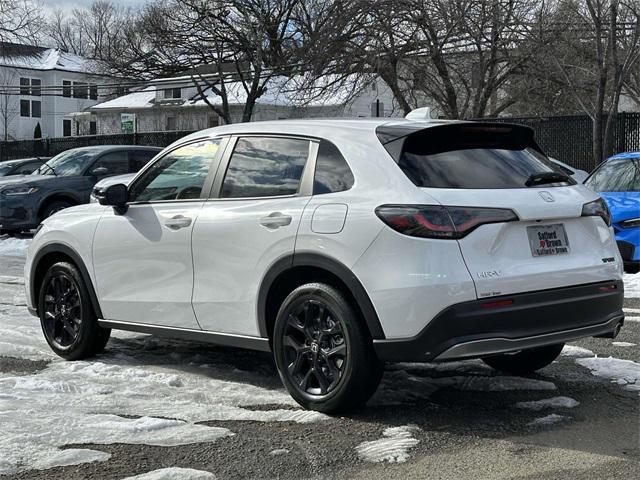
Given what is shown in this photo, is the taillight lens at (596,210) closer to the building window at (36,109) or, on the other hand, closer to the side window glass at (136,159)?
the side window glass at (136,159)

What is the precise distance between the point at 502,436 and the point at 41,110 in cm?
7517

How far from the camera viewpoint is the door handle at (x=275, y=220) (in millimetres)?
5156

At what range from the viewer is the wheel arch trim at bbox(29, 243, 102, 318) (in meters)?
6.46

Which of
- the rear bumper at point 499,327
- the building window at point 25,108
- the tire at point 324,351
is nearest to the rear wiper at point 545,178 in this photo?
the rear bumper at point 499,327

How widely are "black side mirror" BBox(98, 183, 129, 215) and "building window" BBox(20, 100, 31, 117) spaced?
230 ft

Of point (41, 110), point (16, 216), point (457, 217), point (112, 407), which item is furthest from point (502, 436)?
point (41, 110)

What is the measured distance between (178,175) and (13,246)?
11590mm

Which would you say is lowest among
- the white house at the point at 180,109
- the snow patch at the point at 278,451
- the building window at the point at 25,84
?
the snow patch at the point at 278,451

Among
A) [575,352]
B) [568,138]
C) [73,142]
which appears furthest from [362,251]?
[73,142]

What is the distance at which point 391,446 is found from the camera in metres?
4.47

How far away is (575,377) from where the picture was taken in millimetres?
5961

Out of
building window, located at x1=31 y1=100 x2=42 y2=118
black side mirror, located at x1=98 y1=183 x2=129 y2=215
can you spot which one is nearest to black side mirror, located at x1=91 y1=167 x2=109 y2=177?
black side mirror, located at x1=98 y1=183 x2=129 y2=215

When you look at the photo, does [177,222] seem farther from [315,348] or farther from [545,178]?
[545,178]

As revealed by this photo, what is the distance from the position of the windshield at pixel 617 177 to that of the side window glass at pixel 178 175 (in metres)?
7.46
